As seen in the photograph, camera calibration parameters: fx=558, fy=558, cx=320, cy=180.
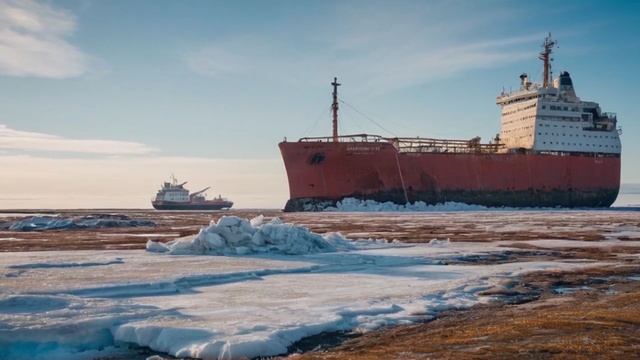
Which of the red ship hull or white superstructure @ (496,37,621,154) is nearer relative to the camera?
the red ship hull

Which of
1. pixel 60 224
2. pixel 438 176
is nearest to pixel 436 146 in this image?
pixel 438 176

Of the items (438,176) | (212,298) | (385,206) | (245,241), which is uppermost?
(438,176)

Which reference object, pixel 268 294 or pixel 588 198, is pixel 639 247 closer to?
pixel 268 294

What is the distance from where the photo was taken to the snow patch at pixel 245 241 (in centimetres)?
1108

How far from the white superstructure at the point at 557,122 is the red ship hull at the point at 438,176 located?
1528 mm

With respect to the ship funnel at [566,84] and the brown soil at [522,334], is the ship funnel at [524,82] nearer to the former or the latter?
the ship funnel at [566,84]

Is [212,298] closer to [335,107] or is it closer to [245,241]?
[245,241]

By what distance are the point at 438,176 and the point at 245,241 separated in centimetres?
2865

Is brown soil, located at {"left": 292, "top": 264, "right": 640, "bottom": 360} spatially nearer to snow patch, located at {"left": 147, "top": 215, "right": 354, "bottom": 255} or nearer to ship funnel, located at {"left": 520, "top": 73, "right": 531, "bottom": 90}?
snow patch, located at {"left": 147, "top": 215, "right": 354, "bottom": 255}

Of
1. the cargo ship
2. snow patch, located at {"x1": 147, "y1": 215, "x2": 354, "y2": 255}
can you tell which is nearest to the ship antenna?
the cargo ship

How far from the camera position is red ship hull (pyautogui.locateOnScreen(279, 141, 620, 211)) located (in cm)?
3591

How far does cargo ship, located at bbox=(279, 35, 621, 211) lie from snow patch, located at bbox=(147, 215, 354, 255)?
24.0 m

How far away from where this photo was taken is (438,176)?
1512 inches

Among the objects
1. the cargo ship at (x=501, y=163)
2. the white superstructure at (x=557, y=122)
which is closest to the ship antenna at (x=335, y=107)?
the cargo ship at (x=501, y=163)
